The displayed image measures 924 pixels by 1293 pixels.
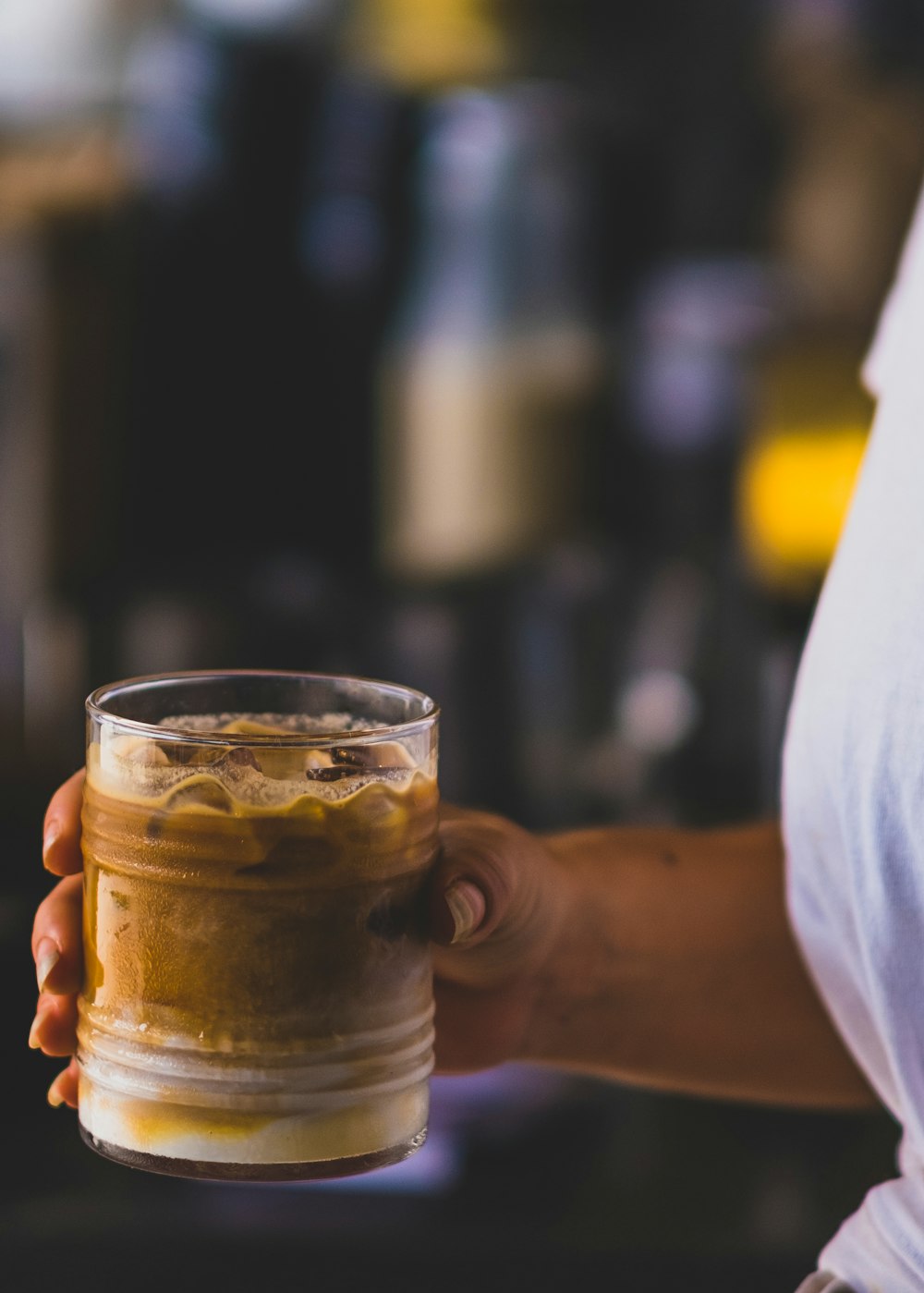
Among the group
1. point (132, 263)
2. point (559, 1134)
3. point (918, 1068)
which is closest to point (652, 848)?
point (918, 1068)

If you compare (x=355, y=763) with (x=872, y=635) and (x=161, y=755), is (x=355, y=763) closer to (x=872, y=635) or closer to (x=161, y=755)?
(x=161, y=755)

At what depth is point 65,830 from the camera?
2.80ft

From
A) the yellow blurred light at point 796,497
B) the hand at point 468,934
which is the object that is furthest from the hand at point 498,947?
the yellow blurred light at point 796,497

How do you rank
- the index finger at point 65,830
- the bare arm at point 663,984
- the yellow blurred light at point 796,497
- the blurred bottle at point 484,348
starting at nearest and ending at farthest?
the index finger at point 65,830, the bare arm at point 663,984, the yellow blurred light at point 796,497, the blurred bottle at point 484,348

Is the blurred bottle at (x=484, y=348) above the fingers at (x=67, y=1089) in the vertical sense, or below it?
above

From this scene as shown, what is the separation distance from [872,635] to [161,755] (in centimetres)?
40

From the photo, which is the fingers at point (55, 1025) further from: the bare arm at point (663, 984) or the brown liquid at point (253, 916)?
the bare arm at point (663, 984)

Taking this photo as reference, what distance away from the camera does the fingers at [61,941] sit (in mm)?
830

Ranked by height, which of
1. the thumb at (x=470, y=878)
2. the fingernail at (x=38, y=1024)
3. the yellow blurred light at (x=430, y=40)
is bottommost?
the fingernail at (x=38, y=1024)

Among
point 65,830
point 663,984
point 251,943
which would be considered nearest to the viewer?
point 251,943

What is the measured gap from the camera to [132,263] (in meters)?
2.56

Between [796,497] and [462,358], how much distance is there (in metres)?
0.58

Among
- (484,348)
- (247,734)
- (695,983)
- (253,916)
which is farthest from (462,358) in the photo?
(253,916)

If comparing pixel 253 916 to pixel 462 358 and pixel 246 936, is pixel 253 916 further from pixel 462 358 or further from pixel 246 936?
pixel 462 358
